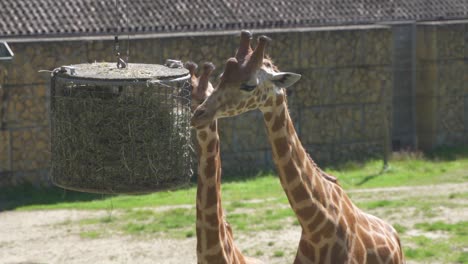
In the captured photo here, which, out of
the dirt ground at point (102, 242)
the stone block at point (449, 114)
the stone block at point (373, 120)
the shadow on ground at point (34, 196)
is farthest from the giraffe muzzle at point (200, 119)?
the stone block at point (449, 114)

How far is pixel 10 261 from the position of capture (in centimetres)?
1464

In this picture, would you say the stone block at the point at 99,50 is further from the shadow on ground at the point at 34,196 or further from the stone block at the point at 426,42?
the stone block at the point at 426,42

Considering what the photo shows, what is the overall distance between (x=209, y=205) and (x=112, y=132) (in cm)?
115

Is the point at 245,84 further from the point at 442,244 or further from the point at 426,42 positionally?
the point at 426,42

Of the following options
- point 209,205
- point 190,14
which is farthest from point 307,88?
point 209,205

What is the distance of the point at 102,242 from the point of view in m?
15.4

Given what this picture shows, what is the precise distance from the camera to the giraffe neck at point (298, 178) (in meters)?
8.80

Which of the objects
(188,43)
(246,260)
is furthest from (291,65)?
(246,260)

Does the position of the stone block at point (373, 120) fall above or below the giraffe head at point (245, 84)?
below

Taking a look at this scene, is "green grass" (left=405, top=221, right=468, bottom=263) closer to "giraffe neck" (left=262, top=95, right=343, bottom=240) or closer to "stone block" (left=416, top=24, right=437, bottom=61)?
"giraffe neck" (left=262, top=95, right=343, bottom=240)

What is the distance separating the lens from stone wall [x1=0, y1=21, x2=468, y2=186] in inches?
761

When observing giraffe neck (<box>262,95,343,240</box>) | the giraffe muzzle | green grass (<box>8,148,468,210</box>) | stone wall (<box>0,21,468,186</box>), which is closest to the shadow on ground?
green grass (<box>8,148,468,210</box>)

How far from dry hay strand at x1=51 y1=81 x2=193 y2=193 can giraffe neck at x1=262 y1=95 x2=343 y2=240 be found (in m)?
0.79

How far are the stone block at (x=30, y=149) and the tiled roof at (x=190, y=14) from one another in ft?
8.03
